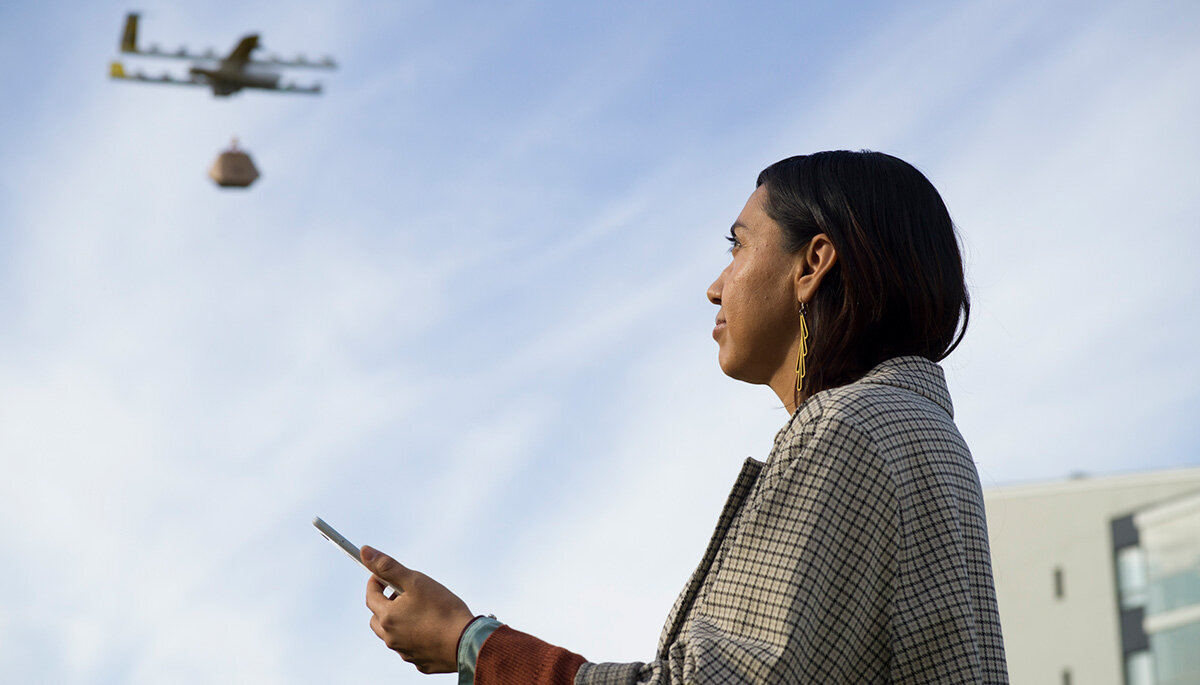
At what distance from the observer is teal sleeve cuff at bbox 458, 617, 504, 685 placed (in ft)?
6.67

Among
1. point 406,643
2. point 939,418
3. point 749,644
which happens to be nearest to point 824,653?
point 749,644

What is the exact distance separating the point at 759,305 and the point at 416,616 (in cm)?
84

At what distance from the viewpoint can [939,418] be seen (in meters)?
2.16

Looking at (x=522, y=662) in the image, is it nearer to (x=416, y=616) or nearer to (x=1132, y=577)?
(x=416, y=616)

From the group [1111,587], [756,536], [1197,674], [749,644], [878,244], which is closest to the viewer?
[749,644]

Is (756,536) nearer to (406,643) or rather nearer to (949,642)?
(949,642)

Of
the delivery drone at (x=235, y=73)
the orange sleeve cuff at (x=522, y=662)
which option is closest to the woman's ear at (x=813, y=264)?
the orange sleeve cuff at (x=522, y=662)

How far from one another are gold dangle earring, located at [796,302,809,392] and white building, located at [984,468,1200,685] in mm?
27002

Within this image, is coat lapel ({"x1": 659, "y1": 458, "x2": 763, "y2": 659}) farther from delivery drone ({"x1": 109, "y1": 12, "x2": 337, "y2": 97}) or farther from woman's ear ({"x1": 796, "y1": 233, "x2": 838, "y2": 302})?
delivery drone ({"x1": 109, "y1": 12, "x2": 337, "y2": 97})

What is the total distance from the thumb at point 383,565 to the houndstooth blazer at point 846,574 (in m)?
0.37

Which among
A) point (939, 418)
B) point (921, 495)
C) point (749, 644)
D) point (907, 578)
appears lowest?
point (749, 644)

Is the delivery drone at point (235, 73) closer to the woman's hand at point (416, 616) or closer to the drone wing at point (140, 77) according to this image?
the drone wing at point (140, 77)

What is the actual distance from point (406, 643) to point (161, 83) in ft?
91.9

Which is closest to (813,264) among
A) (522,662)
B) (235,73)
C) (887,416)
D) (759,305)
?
(759,305)
